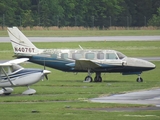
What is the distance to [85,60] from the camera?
29.8m

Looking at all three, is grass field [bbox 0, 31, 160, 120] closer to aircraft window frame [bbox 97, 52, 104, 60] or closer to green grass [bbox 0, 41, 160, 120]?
green grass [bbox 0, 41, 160, 120]

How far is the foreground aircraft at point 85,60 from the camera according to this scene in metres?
29.9

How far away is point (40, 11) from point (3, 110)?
213ft

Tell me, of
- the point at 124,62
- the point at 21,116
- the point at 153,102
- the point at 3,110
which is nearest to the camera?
the point at 21,116

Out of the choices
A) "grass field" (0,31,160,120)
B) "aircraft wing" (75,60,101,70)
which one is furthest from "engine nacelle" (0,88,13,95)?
"aircraft wing" (75,60,101,70)

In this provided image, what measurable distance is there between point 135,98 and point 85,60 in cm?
809

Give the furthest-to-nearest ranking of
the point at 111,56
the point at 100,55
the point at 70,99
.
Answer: the point at 100,55
the point at 111,56
the point at 70,99

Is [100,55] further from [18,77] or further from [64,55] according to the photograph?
[18,77]

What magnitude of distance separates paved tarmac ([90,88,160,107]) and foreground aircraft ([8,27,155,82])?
5.83 meters

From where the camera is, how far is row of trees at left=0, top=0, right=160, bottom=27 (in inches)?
3132

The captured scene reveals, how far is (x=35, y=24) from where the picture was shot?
263 ft

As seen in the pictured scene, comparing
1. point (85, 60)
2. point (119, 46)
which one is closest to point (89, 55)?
point (85, 60)

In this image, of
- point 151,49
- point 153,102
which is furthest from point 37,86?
point 151,49

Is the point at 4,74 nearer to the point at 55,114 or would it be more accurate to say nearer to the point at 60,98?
the point at 60,98
